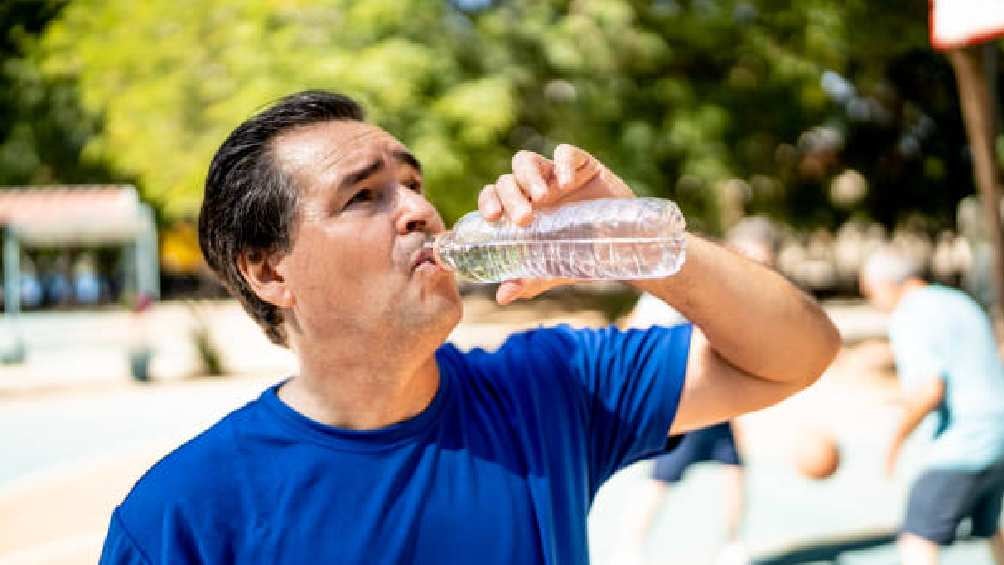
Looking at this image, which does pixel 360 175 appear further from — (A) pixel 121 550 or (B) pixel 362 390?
(A) pixel 121 550

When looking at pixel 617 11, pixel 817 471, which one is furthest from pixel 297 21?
pixel 817 471

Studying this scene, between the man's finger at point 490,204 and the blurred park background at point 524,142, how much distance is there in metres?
4.52

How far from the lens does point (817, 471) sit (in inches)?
245

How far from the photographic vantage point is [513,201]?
1.66 m

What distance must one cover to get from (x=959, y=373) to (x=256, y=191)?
3859 mm

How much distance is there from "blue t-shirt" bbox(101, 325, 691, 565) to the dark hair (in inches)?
10.9

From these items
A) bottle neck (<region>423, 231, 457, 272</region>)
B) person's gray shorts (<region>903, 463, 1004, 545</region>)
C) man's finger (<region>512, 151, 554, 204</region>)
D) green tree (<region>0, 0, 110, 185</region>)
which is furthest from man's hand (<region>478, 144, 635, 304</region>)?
green tree (<region>0, 0, 110, 185</region>)

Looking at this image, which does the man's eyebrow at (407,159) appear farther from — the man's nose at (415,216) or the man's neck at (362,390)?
the man's neck at (362,390)

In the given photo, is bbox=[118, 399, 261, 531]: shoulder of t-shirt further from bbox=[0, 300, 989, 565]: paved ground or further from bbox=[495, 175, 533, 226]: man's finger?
bbox=[0, 300, 989, 565]: paved ground

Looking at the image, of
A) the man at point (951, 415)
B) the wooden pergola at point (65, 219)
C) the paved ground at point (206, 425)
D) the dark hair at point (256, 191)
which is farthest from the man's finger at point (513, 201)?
the wooden pergola at point (65, 219)

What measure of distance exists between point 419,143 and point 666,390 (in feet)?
45.5

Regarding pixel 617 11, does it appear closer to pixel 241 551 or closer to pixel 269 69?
pixel 269 69

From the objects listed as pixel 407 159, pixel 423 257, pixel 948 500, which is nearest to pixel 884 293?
pixel 948 500

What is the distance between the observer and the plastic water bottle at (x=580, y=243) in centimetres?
185
